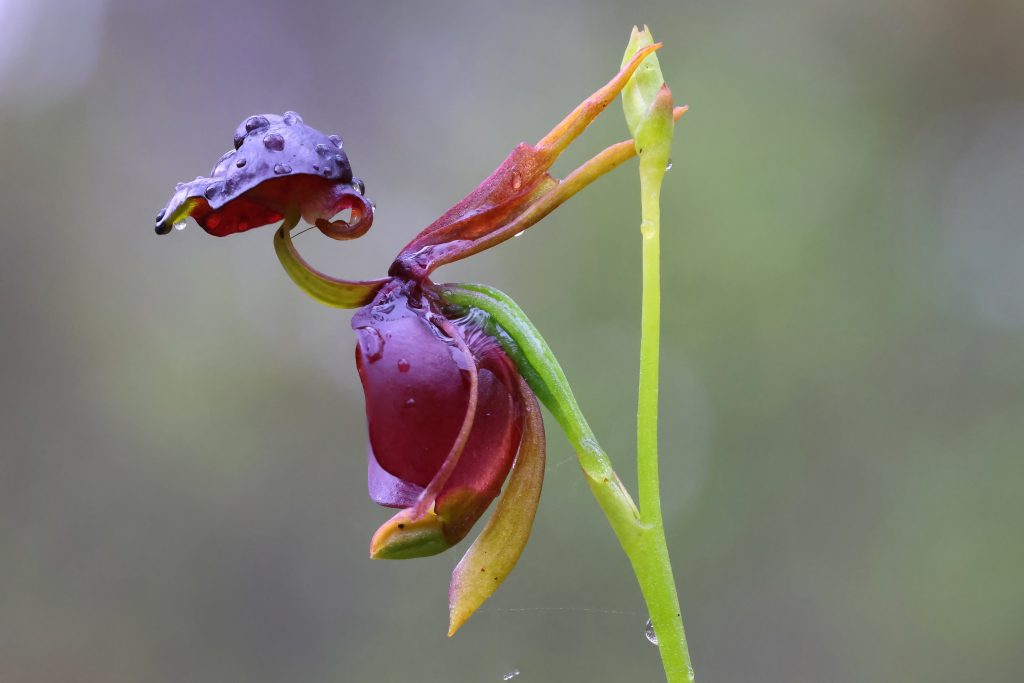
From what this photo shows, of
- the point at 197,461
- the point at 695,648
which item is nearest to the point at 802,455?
the point at 695,648

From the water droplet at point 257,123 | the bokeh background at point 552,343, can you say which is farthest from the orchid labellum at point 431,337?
the bokeh background at point 552,343

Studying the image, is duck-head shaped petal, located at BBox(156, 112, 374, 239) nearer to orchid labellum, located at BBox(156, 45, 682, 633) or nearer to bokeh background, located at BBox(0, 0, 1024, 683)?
orchid labellum, located at BBox(156, 45, 682, 633)

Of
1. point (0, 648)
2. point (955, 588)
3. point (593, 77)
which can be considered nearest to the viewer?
point (955, 588)

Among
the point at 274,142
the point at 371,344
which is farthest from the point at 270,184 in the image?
the point at 371,344

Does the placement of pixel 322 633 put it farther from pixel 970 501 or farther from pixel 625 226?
pixel 970 501

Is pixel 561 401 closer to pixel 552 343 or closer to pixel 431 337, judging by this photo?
pixel 431 337

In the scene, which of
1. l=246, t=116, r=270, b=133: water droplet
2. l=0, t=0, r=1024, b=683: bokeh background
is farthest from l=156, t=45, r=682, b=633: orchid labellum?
l=0, t=0, r=1024, b=683: bokeh background

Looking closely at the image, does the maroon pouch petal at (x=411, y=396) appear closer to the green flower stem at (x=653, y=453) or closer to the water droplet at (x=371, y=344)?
the water droplet at (x=371, y=344)
